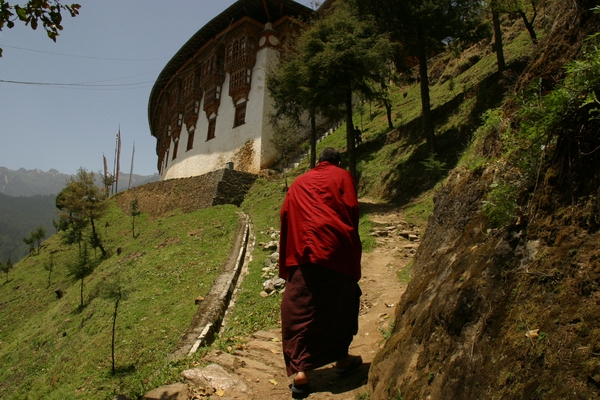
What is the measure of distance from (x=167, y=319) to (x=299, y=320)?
5139 millimetres

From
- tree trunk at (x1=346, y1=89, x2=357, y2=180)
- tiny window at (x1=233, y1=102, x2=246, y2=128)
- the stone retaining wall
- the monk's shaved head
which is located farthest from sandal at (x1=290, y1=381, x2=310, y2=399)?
tiny window at (x1=233, y1=102, x2=246, y2=128)

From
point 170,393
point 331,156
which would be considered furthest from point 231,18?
point 170,393

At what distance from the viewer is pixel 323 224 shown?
134 inches

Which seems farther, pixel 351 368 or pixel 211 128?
pixel 211 128

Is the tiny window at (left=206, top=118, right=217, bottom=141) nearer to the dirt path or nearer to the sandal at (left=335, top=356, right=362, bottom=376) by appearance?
the dirt path

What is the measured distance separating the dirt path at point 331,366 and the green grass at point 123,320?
726mm

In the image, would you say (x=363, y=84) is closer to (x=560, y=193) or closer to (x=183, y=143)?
(x=560, y=193)

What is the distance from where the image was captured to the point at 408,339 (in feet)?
8.91

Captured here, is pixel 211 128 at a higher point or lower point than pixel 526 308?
higher

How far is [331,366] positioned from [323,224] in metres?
1.59

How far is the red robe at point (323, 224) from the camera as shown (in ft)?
11.0

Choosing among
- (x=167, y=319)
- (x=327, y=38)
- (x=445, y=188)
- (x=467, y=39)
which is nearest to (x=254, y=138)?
(x=327, y=38)

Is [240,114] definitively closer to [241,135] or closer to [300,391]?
[241,135]

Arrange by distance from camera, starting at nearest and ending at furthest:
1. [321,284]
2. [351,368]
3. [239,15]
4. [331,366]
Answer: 1. [321,284]
2. [351,368]
3. [331,366]
4. [239,15]
